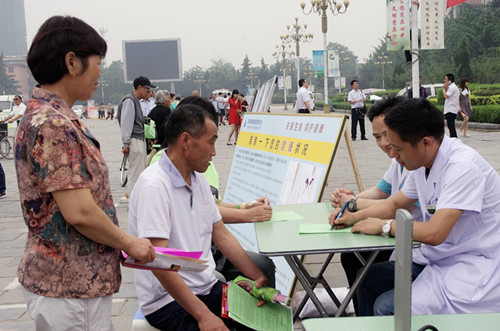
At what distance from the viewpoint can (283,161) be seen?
150 inches

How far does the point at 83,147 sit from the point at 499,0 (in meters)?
50.1

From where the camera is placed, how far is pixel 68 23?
167 cm

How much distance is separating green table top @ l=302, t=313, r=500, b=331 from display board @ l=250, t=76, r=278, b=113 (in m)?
3.85

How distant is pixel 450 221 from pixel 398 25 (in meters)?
8.30

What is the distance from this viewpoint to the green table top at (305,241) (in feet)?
7.17

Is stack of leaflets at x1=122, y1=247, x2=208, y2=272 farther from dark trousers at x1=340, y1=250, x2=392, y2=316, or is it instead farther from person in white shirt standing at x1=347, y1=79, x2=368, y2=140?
person in white shirt standing at x1=347, y1=79, x2=368, y2=140

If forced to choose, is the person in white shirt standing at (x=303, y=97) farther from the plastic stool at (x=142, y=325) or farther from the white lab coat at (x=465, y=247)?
the plastic stool at (x=142, y=325)

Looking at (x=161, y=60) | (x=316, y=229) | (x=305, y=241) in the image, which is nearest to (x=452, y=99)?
(x=316, y=229)

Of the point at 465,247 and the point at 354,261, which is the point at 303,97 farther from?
the point at 465,247

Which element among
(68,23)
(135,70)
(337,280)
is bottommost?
(337,280)

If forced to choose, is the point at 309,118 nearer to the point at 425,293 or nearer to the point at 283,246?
the point at 283,246

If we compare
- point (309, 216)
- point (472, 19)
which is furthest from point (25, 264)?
point (472, 19)

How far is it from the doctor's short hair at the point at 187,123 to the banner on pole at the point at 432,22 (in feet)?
Result: 26.6

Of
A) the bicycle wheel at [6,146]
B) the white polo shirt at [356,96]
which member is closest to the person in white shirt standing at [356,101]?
the white polo shirt at [356,96]
